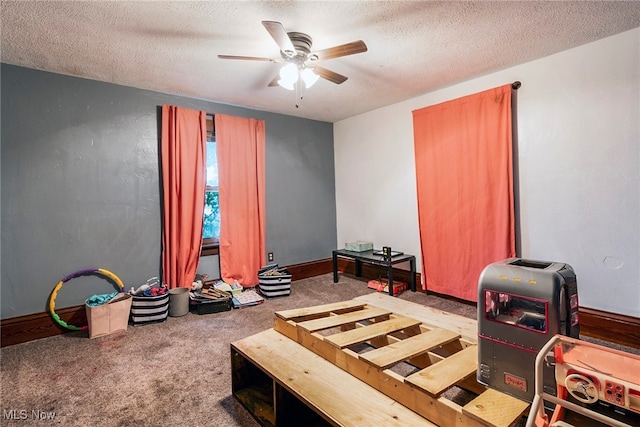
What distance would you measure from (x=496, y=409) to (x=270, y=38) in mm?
2571

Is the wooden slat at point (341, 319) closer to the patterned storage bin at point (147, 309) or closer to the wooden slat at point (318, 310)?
the wooden slat at point (318, 310)

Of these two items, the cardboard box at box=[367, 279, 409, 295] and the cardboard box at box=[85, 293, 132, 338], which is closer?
the cardboard box at box=[85, 293, 132, 338]

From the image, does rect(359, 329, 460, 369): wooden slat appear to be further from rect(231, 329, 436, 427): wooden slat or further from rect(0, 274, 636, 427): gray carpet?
rect(0, 274, 636, 427): gray carpet

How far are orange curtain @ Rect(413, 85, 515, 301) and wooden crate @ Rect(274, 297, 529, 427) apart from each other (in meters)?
1.47

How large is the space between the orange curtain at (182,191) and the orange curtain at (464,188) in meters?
2.58

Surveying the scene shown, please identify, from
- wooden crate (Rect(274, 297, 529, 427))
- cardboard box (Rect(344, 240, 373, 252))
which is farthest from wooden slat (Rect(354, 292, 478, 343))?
cardboard box (Rect(344, 240, 373, 252))

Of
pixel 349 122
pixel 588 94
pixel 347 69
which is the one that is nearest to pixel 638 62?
pixel 588 94

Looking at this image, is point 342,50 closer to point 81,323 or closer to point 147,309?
point 147,309

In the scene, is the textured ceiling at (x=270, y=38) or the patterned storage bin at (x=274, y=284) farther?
the patterned storage bin at (x=274, y=284)

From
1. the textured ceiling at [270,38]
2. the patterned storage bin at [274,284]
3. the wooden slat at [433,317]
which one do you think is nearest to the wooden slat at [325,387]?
the wooden slat at [433,317]

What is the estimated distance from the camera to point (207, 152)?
147 inches

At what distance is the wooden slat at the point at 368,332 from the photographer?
169 cm

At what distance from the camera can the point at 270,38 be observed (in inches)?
90.0

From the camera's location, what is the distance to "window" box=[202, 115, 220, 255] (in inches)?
148
